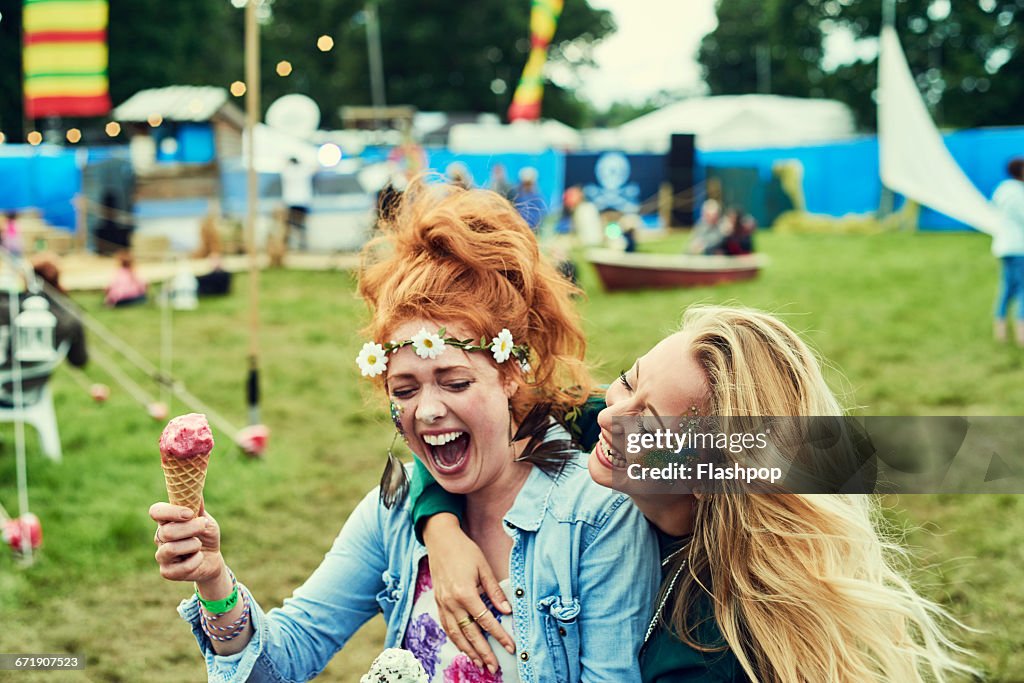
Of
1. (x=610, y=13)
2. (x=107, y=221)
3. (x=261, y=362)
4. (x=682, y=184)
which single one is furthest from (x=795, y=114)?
(x=261, y=362)

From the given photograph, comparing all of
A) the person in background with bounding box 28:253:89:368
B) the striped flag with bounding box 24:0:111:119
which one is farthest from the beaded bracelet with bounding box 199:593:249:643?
the striped flag with bounding box 24:0:111:119

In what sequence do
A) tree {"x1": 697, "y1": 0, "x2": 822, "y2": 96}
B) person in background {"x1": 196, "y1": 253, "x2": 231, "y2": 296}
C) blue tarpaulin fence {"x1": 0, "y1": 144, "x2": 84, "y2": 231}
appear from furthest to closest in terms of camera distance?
tree {"x1": 697, "y1": 0, "x2": 822, "y2": 96}, blue tarpaulin fence {"x1": 0, "y1": 144, "x2": 84, "y2": 231}, person in background {"x1": 196, "y1": 253, "x2": 231, "y2": 296}

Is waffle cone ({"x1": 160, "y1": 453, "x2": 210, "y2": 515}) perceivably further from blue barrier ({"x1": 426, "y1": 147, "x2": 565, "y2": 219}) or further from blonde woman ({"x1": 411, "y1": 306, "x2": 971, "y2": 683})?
blue barrier ({"x1": 426, "y1": 147, "x2": 565, "y2": 219})

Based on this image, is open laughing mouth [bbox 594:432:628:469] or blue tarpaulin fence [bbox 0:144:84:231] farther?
blue tarpaulin fence [bbox 0:144:84:231]

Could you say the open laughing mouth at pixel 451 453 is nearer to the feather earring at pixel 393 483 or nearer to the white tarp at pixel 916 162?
the feather earring at pixel 393 483

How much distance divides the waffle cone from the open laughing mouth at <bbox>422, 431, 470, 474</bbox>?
1.43 feet

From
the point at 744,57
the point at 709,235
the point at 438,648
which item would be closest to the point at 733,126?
the point at 709,235

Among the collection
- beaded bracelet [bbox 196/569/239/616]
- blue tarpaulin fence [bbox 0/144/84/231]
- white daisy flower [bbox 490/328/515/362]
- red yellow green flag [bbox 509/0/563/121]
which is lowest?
beaded bracelet [bbox 196/569/239/616]

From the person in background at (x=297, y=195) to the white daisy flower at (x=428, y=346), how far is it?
16.3 metres

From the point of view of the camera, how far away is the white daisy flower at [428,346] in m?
1.81

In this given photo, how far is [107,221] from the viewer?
17312 millimetres

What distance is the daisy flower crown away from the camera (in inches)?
71.5

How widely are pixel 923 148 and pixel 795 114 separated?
21235 millimetres

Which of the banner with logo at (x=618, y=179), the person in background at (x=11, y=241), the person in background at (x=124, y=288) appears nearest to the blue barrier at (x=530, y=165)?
the banner with logo at (x=618, y=179)
